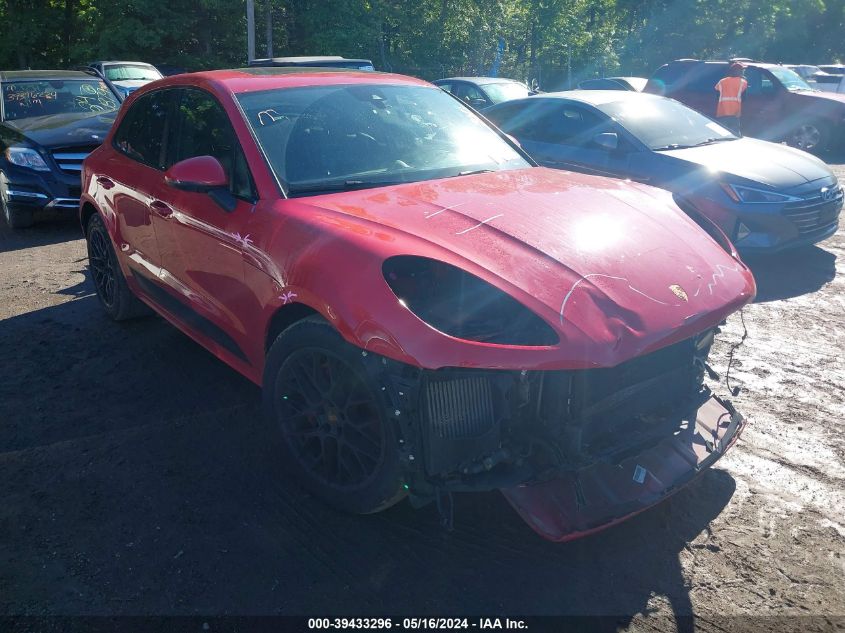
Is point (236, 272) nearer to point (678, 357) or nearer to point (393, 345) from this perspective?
point (393, 345)

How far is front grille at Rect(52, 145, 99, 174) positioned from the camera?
27.5 ft

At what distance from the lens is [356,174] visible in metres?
3.56

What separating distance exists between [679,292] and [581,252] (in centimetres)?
41

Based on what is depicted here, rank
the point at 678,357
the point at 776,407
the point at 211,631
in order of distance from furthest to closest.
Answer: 1. the point at 776,407
2. the point at 678,357
3. the point at 211,631

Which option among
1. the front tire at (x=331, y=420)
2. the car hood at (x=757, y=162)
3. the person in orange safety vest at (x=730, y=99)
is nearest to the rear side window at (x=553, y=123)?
the car hood at (x=757, y=162)

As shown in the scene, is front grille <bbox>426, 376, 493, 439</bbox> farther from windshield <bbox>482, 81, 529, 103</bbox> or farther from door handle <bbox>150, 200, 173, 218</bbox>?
windshield <bbox>482, 81, 529, 103</bbox>

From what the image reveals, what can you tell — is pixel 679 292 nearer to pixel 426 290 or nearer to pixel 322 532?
pixel 426 290

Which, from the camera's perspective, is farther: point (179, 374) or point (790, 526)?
point (179, 374)

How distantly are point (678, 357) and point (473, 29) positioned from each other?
28.1m

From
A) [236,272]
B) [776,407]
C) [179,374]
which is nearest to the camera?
[236,272]

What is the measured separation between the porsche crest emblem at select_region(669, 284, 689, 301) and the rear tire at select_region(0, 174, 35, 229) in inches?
320

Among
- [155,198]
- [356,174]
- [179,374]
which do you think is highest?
[356,174]

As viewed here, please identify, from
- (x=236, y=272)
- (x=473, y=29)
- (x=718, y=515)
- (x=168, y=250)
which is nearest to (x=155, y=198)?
(x=168, y=250)

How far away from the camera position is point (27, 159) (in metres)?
8.31
